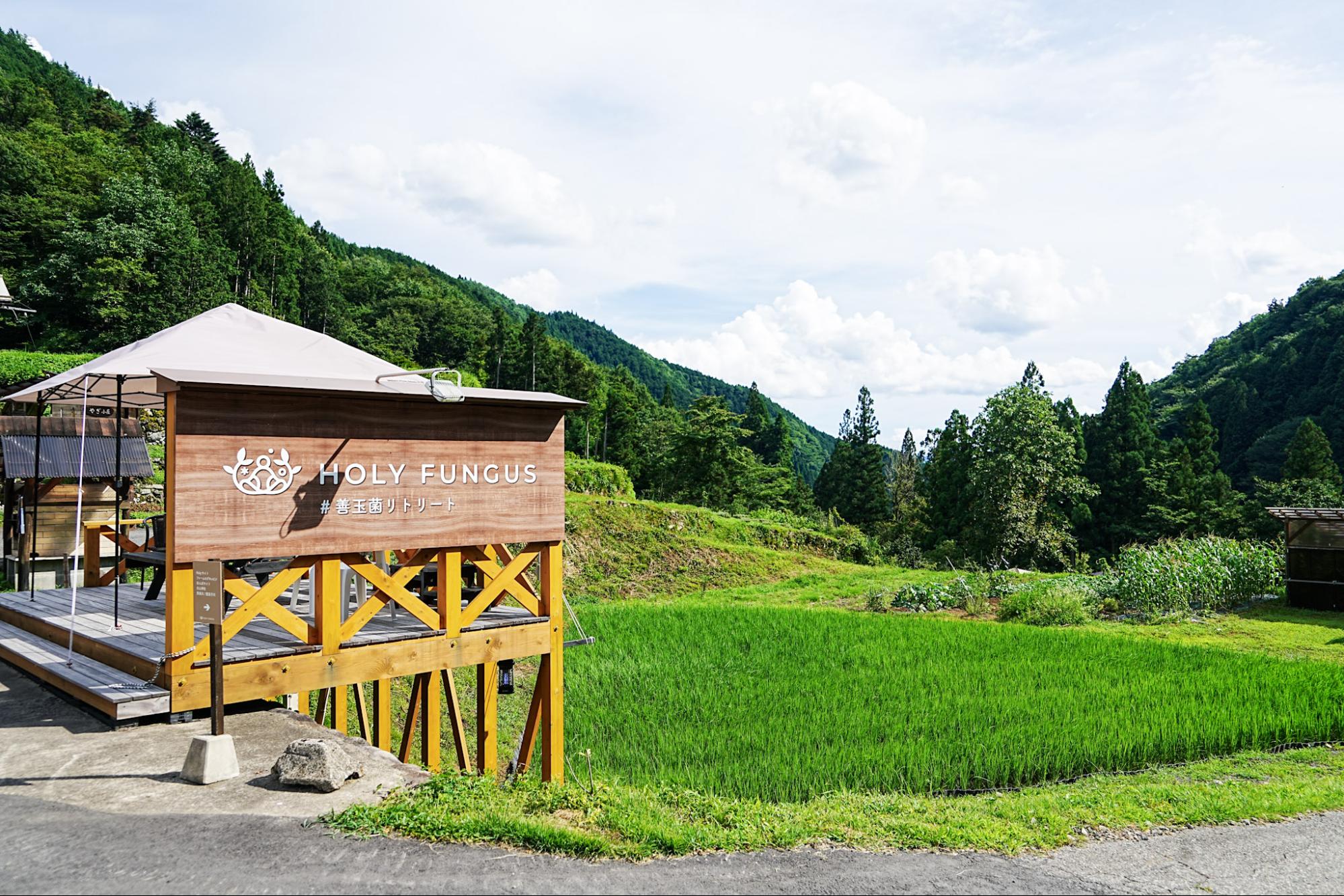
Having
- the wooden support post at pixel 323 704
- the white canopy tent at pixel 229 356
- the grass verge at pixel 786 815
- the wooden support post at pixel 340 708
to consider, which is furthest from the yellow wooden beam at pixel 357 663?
the wooden support post at pixel 323 704

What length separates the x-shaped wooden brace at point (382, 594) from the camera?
6535 millimetres

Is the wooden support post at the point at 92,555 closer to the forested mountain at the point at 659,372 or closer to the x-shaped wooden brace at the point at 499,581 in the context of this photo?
the x-shaped wooden brace at the point at 499,581

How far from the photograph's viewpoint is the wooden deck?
20.7 ft

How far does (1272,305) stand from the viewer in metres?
85.9

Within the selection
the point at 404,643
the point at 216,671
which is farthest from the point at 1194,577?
the point at 216,671

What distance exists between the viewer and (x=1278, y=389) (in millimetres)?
54625

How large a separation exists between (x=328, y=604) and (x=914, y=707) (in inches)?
262

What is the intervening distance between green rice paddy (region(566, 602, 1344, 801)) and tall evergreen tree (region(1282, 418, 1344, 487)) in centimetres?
3573

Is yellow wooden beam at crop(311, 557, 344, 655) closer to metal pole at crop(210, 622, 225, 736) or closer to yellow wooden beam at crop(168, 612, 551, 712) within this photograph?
yellow wooden beam at crop(168, 612, 551, 712)

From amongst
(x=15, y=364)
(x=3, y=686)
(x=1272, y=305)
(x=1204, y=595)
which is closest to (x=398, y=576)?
(x=3, y=686)

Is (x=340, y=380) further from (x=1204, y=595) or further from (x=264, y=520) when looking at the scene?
(x=1204, y=595)

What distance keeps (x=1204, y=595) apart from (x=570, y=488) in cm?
2056

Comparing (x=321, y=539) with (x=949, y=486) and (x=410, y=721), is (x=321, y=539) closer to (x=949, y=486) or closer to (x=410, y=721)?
(x=410, y=721)

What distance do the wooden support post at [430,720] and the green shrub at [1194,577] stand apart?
45.2 ft
